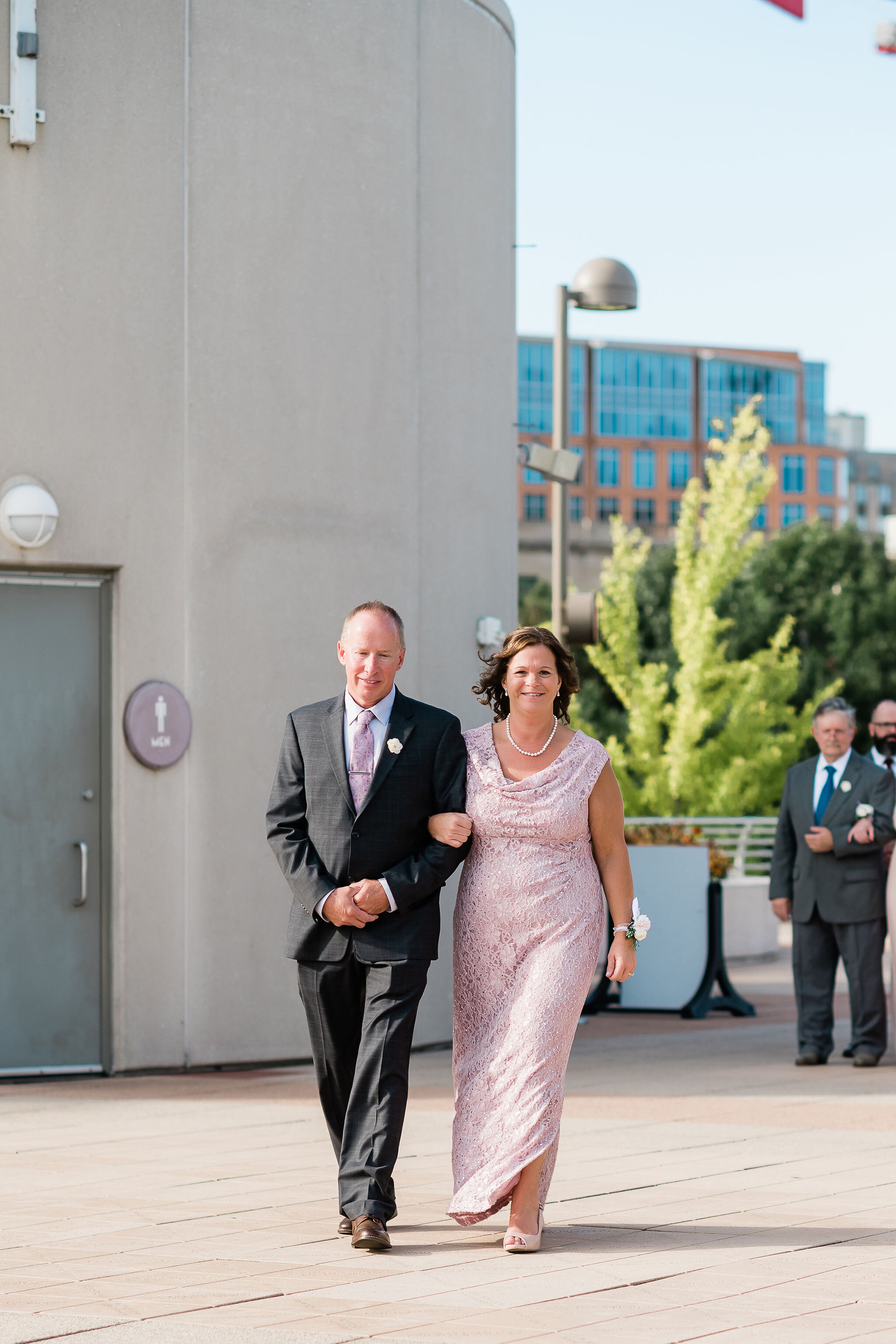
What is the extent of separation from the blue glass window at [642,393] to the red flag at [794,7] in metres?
97.7

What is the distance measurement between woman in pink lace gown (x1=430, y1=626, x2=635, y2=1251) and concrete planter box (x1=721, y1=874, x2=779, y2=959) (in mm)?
11958

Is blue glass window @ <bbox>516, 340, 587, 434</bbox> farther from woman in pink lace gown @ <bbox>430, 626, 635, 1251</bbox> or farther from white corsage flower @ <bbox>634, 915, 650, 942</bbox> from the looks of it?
white corsage flower @ <bbox>634, 915, 650, 942</bbox>

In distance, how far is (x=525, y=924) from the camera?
5707mm

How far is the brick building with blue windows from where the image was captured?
110188mm

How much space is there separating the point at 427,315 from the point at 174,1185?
5537 millimetres

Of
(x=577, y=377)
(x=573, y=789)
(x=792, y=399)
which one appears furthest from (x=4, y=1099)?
(x=792, y=399)

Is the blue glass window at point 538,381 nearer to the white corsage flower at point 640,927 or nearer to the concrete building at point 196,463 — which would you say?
the concrete building at point 196,463

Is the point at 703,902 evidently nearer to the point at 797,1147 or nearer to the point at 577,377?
the point at 797,1147

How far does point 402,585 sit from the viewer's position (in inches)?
411

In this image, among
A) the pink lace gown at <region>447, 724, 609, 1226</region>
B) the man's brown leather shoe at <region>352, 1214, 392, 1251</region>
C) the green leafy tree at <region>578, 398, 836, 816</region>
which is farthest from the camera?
the green leafy tree at <region>578, 398, 836, 816</region>

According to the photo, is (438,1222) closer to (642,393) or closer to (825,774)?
(825,774)

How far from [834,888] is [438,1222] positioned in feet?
16.8

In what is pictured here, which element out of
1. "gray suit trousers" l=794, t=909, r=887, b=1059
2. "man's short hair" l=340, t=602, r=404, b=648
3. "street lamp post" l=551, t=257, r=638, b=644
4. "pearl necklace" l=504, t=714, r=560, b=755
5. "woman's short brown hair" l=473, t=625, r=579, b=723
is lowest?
"gray suit trousers" l=794, t=909, r=887, b=1059

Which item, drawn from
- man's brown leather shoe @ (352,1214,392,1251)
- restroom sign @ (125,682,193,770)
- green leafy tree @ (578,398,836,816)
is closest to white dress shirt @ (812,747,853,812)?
restroom sign @ (125,682,193,770)
